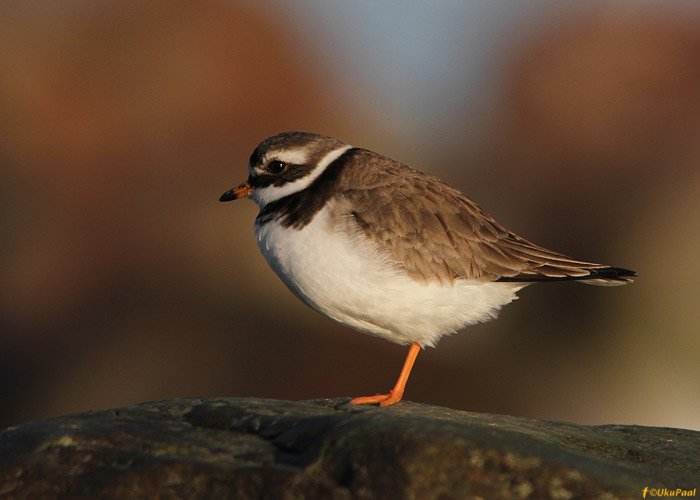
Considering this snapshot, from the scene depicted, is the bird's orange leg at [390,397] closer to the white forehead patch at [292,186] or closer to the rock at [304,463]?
the rock at [304,463]

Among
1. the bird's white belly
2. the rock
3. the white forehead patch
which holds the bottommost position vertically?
the rock

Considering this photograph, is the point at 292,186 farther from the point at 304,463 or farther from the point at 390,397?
the point at 304,463

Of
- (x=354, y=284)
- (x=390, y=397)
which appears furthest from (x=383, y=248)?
(x=390, y=397)

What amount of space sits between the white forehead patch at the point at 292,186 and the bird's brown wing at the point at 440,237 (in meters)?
0.49

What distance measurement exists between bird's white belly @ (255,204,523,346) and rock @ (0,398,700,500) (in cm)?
186

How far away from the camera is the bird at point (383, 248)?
7.12 meters

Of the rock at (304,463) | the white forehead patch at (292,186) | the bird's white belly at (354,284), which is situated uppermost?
the white forehead patch at (292,186)

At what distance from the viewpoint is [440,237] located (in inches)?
303

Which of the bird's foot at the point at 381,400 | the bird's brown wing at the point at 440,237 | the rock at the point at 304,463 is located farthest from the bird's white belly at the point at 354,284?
the rock at the point at 304,463

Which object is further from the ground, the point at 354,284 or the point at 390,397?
the point at 354,284

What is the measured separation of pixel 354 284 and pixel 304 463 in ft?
8.70

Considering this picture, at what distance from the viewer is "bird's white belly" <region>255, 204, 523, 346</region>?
23.1 feet

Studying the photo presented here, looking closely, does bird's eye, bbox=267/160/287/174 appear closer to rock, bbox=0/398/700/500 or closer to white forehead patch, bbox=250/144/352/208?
white forehead patch, bbox=250/144/352/208

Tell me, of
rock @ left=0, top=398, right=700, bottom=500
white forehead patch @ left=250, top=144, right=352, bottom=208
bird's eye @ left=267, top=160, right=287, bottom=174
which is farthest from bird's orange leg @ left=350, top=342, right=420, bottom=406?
bird's eye @ left=267, top=160, right=287, bottom=174
